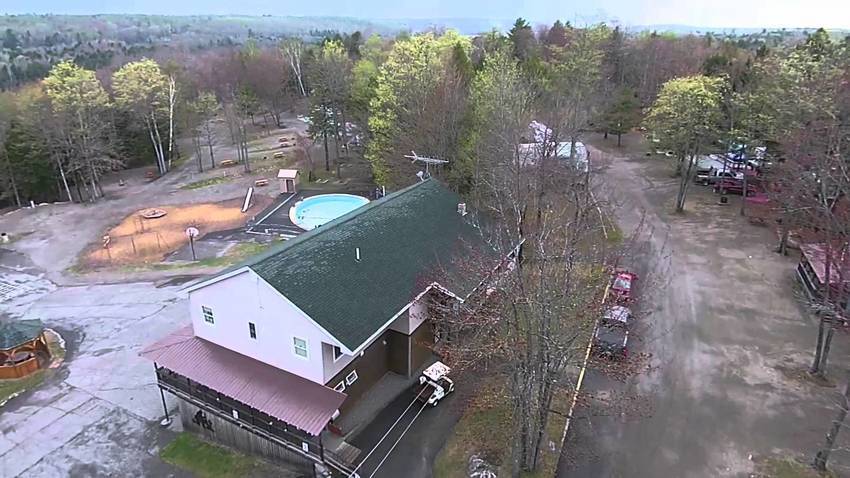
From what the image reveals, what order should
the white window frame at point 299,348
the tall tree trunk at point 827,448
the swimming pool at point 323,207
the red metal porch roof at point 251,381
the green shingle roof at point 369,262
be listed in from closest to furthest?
the tall tree trunk at point 827,448 → the red metal porch roof at point 251,381 → the white window frame at point 299,348 → the green shingle roof at point 369,262 → the swimming pool at point 323,207

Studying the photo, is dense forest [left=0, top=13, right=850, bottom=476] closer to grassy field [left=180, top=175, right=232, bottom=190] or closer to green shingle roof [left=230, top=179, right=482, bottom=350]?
green shingle roof [left=230, top=179, right=482, bottom=350]

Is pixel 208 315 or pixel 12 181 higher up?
pixel 208 315

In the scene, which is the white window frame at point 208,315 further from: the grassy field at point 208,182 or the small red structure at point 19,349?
the grassy field at point 208,182

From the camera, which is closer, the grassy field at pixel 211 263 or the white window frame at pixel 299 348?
the white window frame at pixel 299 348

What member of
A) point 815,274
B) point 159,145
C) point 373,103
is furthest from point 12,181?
point 815,274

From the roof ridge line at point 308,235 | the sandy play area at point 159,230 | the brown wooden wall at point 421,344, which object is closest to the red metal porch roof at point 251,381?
the roof ridge line at point 308,235

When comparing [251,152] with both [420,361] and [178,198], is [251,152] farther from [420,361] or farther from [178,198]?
[420,361]

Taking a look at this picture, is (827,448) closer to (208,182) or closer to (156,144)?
(208,182)
